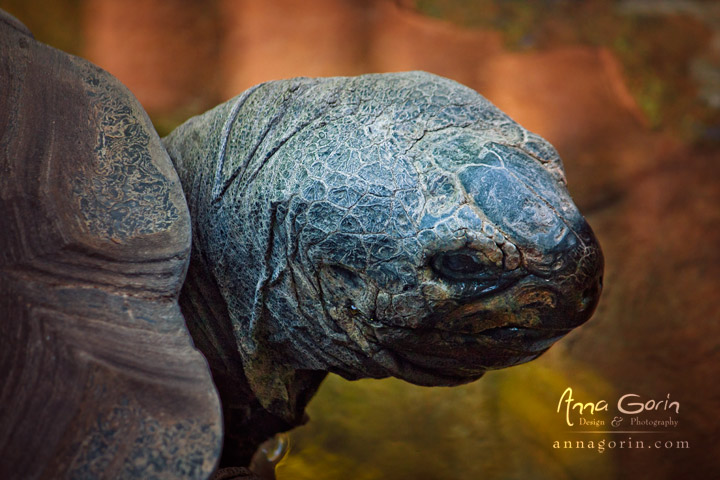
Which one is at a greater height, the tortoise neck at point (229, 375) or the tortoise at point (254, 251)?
the tortoise at point (254, 251)

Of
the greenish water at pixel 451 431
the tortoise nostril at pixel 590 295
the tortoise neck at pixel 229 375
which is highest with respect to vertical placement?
the tortoise nostril at pixel 590 295

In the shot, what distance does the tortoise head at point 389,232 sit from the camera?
1083mm

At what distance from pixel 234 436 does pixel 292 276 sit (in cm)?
72

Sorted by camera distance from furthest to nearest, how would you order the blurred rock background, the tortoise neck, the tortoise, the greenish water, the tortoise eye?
the blurred rock background
the greenish water
the tortoise neck
the tortoise eye
the tortoise

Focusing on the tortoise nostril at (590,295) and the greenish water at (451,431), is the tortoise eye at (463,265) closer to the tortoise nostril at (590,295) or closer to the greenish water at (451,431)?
the tortoise nostril at (590,295)

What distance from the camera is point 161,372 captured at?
101cm

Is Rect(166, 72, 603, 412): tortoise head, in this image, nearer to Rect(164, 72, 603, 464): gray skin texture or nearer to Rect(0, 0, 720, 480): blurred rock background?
Rect(164, 72, 603, 464): gray skin texture

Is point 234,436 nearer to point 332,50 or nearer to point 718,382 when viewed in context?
point 718,382

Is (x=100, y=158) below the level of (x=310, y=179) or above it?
above

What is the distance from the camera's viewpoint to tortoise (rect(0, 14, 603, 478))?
97 cm

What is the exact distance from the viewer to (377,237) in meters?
1.13

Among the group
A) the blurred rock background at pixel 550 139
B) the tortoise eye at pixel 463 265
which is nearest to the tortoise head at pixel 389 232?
the tortoise eye at pixel 463 265

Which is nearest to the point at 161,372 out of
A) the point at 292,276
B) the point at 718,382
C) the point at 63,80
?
the point at 292,276

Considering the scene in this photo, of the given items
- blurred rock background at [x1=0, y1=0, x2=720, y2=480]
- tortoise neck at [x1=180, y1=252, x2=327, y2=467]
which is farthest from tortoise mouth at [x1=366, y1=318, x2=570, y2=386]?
blurred rock background at [x1=0, y1=0, x2=720, y2=480]
